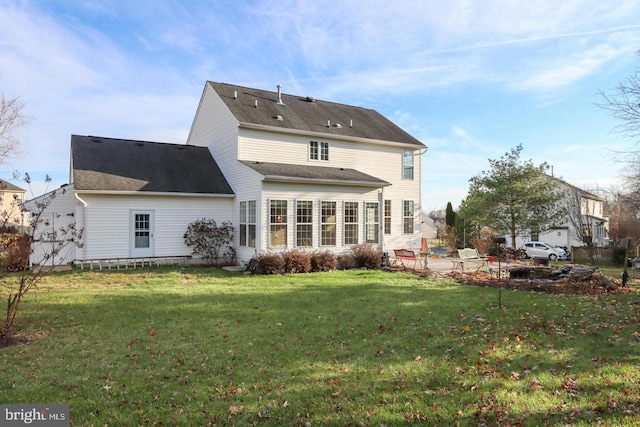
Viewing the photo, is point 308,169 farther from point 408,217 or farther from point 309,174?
point 408,217

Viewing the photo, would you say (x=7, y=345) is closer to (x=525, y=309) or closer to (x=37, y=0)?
(x=525, y=309)

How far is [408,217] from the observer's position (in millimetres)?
21984

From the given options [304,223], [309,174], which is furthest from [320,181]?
[304,223]

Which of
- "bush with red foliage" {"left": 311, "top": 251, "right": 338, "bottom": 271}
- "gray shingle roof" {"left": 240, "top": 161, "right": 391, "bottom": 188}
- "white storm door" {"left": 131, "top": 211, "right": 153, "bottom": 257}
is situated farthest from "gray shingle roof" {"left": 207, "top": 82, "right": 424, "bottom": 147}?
"bush with red foliage" {"left": 311, "top": 251, "right": 338, "bottom": 271}

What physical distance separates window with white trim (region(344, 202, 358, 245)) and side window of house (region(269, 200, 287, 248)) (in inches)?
123

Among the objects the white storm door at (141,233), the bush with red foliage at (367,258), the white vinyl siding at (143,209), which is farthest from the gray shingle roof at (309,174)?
the white storm door at (141,233)

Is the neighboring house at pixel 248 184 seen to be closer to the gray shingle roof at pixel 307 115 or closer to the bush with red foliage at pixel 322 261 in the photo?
the gray shingle roof at pixel 307 115

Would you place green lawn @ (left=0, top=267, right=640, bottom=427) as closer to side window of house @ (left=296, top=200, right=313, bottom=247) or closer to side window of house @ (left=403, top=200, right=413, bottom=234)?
side window of house @ (left=296, top=200, right=313, bottom=247)

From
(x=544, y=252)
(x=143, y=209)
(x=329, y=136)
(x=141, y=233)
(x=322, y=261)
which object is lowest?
(x=544, y=252)

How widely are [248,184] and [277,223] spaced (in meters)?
2.39

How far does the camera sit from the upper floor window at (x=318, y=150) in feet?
64.1

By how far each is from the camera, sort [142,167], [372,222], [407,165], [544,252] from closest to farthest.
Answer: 1. [142,167]
2. [372,222]
3. [407,165]
4. [544,252]

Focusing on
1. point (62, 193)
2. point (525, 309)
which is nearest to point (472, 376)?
point (525, 309)

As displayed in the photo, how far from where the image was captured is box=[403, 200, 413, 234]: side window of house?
21.8m
